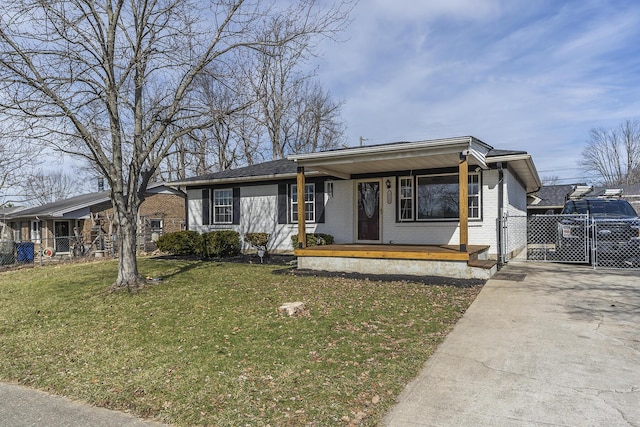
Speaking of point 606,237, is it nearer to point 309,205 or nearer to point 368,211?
point 368,211

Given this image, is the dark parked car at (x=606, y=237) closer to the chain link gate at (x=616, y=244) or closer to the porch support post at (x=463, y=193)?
the chain link gate at (x=616, y=244)

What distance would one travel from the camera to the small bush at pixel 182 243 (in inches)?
550

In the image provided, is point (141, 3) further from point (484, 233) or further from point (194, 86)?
point (484, 233)

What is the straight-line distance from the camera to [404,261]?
8.97 m

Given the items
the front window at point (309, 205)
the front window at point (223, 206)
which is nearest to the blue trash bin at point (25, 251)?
the front window at point (223, 206)

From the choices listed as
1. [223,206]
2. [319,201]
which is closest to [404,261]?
[319,201]

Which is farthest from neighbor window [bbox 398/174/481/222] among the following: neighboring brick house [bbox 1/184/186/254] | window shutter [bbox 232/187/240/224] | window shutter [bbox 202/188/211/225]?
neighboring brick house [bbox 1/184/186/254]

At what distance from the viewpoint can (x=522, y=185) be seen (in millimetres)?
15008

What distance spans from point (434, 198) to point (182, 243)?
8858 millimetres

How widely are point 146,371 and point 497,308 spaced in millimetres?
4878

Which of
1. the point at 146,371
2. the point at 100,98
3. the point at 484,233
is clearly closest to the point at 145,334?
the point at 146,371

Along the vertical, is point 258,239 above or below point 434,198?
below

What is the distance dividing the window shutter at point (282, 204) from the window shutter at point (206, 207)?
10.6ft

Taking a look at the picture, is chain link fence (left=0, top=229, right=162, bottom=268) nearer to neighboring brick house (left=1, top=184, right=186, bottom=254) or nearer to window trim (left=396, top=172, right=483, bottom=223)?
neighboring brick house (left=1, top=184, right=186, bottom=254)
